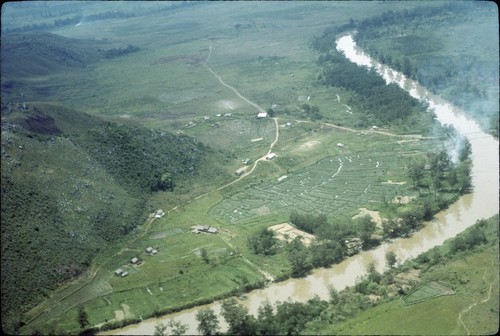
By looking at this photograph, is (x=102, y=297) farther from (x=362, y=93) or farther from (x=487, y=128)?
(x=362, y=93)

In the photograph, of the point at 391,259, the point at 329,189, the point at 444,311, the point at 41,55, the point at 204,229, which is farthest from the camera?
the point at 41,55

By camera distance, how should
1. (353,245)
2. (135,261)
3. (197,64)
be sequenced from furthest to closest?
(197,64) < (353,245) < (135,261)

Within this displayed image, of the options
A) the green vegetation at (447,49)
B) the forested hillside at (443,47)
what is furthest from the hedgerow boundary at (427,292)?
the forested hillside at (443,47)

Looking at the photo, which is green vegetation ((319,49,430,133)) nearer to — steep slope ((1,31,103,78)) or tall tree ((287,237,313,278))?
tall tree ((287,237,313,278))

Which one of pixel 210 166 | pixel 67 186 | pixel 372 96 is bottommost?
pixel 210 166

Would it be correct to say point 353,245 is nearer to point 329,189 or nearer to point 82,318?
point 329,189

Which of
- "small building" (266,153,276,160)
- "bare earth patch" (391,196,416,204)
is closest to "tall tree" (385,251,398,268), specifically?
"bare earth patch" (391,196,416,204)

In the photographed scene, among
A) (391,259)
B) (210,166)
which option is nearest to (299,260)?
(391,259)
